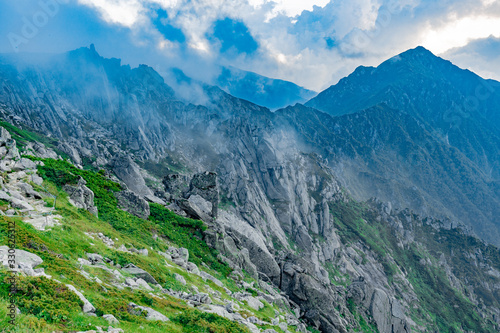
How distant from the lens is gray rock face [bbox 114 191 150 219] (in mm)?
36309

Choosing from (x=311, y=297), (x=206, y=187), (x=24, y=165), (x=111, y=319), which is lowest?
(x=311, y=297)

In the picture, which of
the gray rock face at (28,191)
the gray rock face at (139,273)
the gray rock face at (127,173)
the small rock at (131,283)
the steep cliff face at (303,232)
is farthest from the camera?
the gray rock face at (127,173)

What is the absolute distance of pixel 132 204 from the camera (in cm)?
3697

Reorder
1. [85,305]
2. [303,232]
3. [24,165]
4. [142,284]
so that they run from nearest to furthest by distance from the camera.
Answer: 1. [85,305]
2. [142,284]
3. [24,165]
4. [303,232]

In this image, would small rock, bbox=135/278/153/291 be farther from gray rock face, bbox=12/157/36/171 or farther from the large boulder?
the large boulder

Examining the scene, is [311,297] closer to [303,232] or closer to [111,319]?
[111,319]

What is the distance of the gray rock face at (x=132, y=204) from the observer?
119 ft

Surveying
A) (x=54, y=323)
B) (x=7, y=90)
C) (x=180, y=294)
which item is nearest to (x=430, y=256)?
(x=180, y=294)

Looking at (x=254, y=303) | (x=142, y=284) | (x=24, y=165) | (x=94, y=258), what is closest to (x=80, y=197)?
(x=24, y=165)

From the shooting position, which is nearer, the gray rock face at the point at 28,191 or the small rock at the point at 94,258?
the small rock at the point at 94,258

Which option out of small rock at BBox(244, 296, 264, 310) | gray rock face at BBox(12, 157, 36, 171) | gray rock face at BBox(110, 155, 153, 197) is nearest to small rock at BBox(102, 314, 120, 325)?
small rock at BBox(244, 296, 264, 310)

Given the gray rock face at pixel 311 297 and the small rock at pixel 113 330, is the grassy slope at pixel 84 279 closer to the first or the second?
the small rock at pixel 113 330

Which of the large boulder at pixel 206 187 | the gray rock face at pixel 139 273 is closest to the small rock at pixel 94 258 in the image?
the gray rock face at pixel 139 273

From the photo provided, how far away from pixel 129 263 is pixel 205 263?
1634cm
